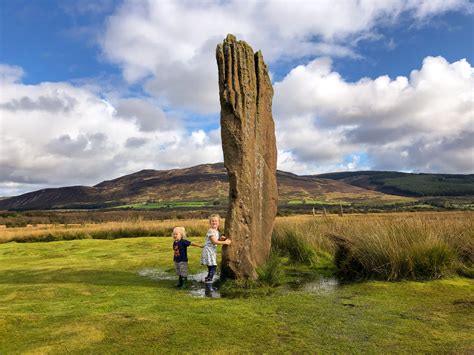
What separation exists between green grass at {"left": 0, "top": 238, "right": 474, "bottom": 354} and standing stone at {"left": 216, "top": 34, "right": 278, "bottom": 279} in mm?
1488

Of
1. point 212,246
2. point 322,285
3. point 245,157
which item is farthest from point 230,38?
point 322,285

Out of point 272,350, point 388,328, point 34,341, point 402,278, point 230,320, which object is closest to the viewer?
point 272,350

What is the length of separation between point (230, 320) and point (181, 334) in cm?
102

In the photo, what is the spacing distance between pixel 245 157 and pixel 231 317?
4359mm

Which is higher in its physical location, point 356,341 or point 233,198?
point 233,198

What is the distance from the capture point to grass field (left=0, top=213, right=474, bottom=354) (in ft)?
18.2

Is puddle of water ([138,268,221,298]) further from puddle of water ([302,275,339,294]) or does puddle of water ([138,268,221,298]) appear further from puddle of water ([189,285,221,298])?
puddle of water ([302,275,339,294])

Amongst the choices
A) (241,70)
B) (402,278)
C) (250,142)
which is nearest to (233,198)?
(250,142)

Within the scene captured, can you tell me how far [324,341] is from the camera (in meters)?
5.69

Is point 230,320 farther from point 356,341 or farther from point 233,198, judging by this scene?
point 233,198

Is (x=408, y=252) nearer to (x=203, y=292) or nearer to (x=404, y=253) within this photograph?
(x=404, y=253)

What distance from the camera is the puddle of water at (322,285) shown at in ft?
29.7

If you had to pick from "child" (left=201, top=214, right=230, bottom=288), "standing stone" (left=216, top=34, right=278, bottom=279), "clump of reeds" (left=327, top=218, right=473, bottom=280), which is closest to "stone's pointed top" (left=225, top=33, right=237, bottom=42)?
"standing stone" (left=216, top=34, right=278, bottom=279)

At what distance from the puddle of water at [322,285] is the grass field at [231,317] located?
27 mm
